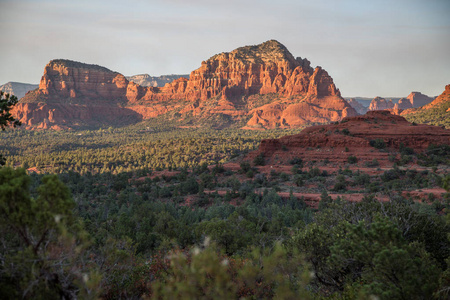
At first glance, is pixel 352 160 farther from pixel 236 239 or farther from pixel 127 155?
pixel 127 155

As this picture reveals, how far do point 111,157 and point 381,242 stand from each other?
68252 millimetres

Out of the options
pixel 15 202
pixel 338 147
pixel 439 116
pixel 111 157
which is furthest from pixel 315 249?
pixel 439 116

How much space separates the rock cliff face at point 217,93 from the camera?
431 ft

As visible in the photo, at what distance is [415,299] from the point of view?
6691mm

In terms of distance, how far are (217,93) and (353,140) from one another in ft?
364

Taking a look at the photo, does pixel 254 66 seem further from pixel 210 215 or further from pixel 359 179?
pixel 210 215

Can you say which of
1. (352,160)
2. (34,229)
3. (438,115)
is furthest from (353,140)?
(34,229)

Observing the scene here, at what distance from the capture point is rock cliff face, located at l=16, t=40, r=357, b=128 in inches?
5172

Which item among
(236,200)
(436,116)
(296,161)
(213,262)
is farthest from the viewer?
(436,116)

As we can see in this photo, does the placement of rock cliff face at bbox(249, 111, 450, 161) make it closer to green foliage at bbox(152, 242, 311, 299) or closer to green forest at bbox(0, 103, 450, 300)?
green forest at bbox(0, 103, 450, 300)

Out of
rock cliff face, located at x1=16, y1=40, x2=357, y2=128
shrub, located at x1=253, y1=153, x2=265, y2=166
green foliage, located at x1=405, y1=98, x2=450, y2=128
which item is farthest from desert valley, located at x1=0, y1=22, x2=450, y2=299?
rock cliff face, located at x1=16, y1=40, x2=357, y2=128

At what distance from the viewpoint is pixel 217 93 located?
153m

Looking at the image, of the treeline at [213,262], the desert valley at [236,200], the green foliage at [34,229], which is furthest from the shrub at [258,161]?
the green foliage at [34,229]

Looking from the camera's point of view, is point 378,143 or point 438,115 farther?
point 438,115
